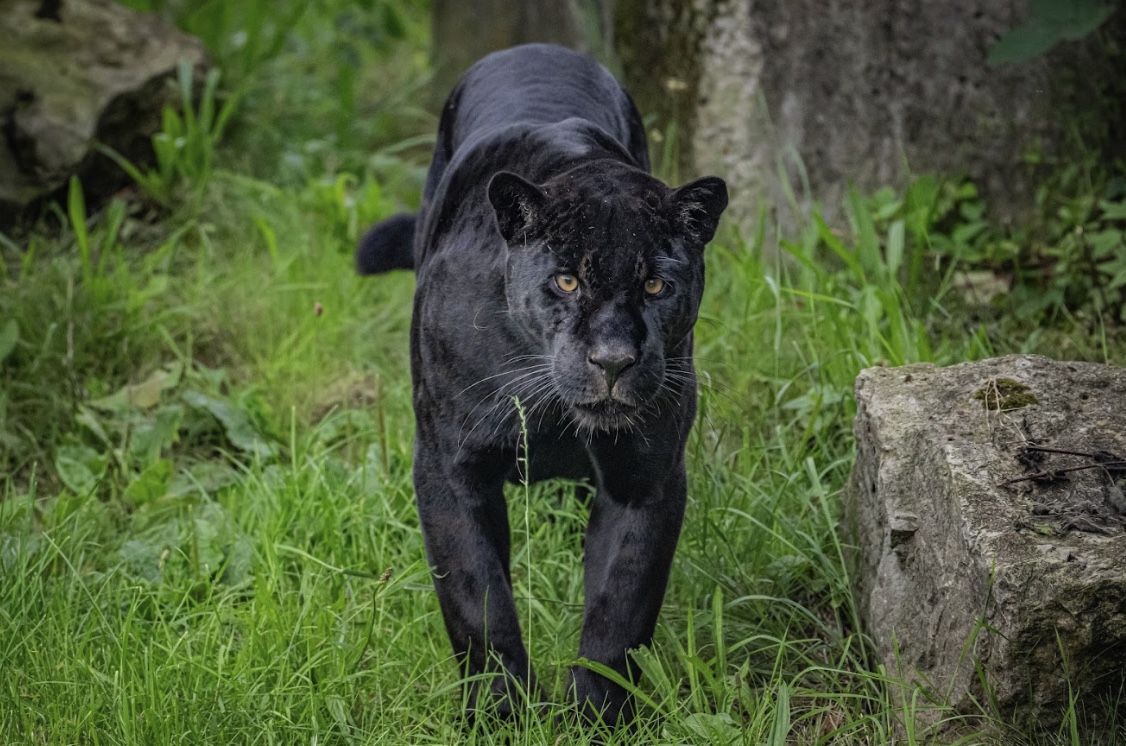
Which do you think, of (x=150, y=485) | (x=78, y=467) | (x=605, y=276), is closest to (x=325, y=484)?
(x=150, y=485)

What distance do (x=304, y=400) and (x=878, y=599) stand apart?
221cm

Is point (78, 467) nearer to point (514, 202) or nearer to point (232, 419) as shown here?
point (232, 419)

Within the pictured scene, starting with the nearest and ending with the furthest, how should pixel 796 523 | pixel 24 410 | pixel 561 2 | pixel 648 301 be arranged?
pixel 648 301, pixel 796 523, pixel 24 410, pixel 561 2

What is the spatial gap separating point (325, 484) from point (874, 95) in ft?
8.66

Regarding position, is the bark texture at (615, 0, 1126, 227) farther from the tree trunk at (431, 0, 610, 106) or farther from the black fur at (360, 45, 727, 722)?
the black fur at (360, 45, 727, 722)

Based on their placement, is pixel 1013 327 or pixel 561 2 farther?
pixel 561 2

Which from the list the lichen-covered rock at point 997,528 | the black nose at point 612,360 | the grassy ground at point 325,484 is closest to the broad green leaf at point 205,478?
the grassy ground at point 325,484

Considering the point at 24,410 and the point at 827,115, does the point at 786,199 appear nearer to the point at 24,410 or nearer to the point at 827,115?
the point at 827,115

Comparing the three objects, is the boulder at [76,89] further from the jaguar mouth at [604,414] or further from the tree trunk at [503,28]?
the jaguar mouth at [604,414]

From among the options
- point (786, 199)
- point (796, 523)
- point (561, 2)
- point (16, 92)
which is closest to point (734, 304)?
point (786, 199)

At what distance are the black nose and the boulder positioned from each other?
3.60 metres

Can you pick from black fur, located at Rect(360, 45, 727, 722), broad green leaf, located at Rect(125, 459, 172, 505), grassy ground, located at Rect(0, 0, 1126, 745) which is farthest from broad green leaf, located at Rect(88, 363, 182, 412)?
black fur, located at Rect(360, 45, 727, 722)

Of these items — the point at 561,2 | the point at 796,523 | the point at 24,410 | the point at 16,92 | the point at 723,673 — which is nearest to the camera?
the point at 723,673

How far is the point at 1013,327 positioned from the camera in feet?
14.2
